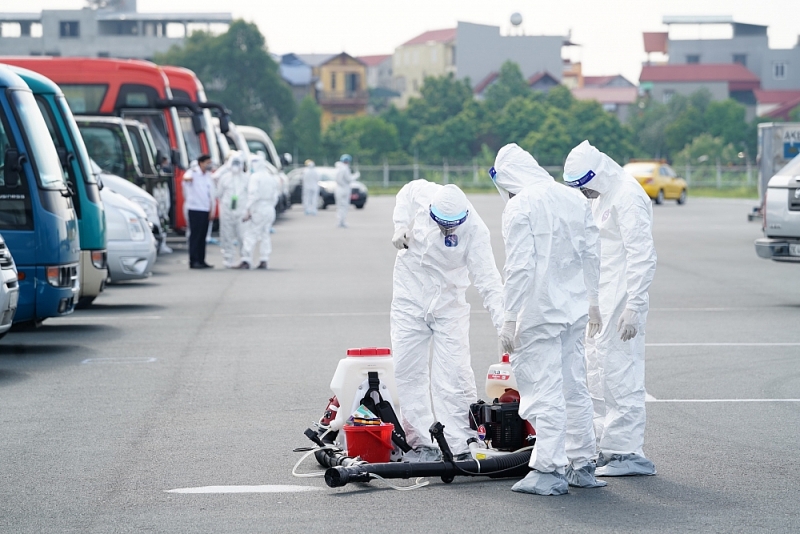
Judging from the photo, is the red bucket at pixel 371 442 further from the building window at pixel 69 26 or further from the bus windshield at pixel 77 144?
the building window at pixel 69 26

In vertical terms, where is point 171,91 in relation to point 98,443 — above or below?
above

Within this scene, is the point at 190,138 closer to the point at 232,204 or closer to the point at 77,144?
the point at 232,204

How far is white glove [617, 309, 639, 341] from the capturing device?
7.40 m

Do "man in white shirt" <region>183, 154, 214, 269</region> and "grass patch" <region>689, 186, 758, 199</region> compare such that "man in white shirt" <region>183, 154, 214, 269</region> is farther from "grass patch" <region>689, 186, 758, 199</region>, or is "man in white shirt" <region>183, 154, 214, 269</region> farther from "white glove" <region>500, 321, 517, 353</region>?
"grass patch" <region>689, 186, 758, 199</region>

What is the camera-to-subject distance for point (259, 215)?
895 inches

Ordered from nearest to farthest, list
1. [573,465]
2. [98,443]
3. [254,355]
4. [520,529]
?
[520,529]
[573,465]
[98,443]
[254,355]

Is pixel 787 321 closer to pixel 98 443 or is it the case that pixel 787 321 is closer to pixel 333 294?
pixel 333 294

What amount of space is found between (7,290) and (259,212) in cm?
1169

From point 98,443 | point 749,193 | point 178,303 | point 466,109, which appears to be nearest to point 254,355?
point 98,443

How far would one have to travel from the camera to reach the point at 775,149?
2941cm

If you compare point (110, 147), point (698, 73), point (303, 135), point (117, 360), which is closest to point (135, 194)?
point (110, 147)

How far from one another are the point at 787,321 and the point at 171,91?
56.4 ft

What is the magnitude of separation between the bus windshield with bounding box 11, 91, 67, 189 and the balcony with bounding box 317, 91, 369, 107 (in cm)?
11283

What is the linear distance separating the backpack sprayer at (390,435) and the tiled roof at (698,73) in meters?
116
